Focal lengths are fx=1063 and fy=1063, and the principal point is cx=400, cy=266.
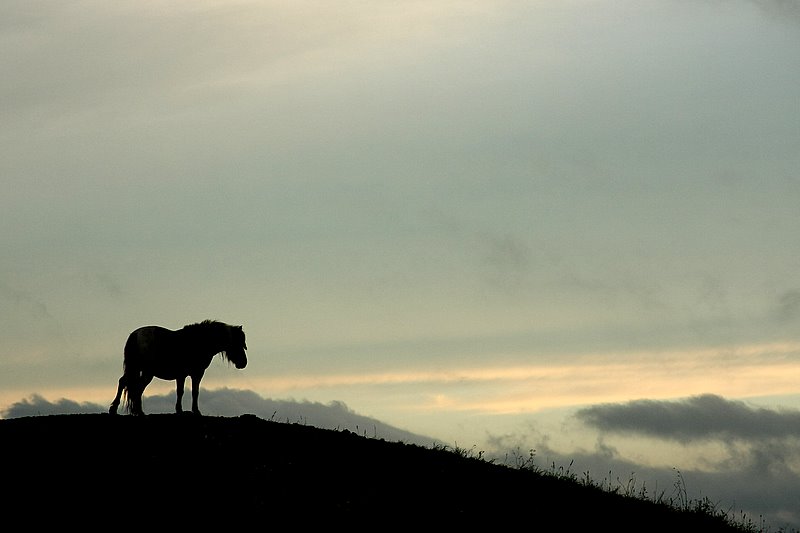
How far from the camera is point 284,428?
25.8m

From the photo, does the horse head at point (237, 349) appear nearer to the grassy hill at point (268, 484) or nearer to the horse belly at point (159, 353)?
the horse belly at point (159, 353)

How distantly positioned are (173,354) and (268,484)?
8210 millimetres

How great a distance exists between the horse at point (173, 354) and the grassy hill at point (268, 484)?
2.36 metres

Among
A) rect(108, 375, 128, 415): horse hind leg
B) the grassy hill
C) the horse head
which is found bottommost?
the grassy hill

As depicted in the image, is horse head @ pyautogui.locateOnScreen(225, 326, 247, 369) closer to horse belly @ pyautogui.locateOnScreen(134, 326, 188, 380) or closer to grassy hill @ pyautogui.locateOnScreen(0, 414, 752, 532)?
horse belly @ pyautogui.locateOnScreen(134, 326, 188, 380)

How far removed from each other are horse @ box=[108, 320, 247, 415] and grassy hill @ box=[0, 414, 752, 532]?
92.9 inches

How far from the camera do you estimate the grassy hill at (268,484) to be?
20109 mm

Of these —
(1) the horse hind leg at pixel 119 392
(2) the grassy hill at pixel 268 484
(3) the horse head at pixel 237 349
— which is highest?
(3) the horse head at pixel 237 349

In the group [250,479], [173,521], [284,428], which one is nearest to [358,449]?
[284,428]

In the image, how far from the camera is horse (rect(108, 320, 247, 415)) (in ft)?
93.4

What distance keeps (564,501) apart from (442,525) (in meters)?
4.65

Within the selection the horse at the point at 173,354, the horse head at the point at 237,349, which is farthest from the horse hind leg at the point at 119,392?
the horse head at the point at 237,349

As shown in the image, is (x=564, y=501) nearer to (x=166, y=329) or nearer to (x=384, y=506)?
(x=384, y=506)

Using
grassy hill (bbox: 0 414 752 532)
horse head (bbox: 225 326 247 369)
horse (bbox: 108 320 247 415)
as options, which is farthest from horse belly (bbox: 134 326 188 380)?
grassy hill (bbox: 0 414 752 532)
